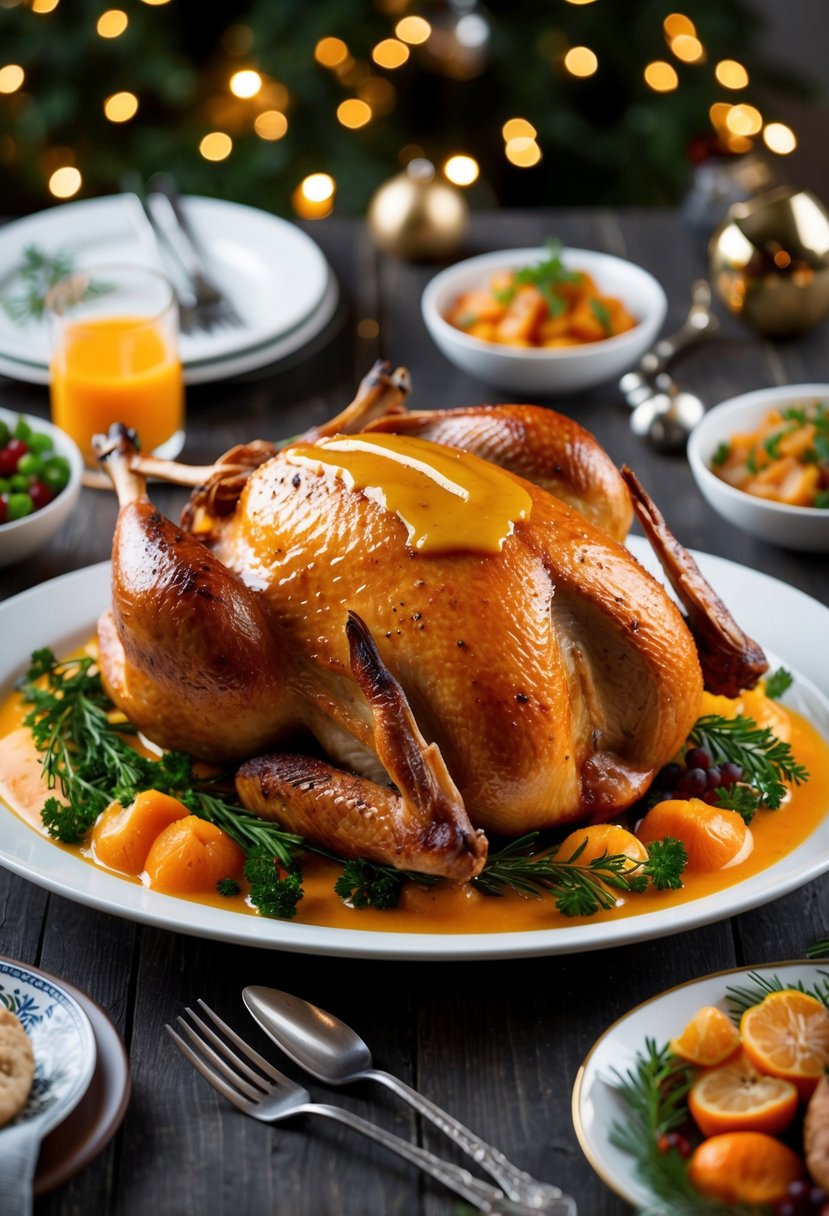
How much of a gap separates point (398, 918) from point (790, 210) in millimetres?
2563

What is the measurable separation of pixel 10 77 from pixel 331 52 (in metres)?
1.20

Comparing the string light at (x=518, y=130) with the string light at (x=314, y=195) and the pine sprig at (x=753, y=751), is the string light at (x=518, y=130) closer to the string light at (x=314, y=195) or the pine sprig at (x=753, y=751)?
the string light at (x=314, y=195)

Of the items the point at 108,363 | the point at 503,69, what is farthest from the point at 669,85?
the point at 108,363

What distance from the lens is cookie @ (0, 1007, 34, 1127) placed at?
5.23 feet

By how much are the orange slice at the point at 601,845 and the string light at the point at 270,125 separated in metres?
3.98

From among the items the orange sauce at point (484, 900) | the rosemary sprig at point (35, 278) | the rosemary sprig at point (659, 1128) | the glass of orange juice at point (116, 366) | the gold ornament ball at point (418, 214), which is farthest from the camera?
the gold ornament ball at point (418, 214)

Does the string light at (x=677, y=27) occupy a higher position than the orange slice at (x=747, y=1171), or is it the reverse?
the orange slice at (x=747, y=1171)

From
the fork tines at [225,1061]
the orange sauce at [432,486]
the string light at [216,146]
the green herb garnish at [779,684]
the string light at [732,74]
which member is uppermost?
the orange sauce at [432,486]

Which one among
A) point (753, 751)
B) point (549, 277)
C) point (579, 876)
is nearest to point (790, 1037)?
point (579, 876)

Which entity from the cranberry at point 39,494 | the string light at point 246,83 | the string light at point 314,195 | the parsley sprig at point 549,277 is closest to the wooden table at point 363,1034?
the cranberry at point 39,494

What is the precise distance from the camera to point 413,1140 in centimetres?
172

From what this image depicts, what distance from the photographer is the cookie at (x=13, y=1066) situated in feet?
5.23

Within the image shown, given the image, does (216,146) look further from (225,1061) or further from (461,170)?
(225,1061)

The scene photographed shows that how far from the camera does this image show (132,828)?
82.0 inches
